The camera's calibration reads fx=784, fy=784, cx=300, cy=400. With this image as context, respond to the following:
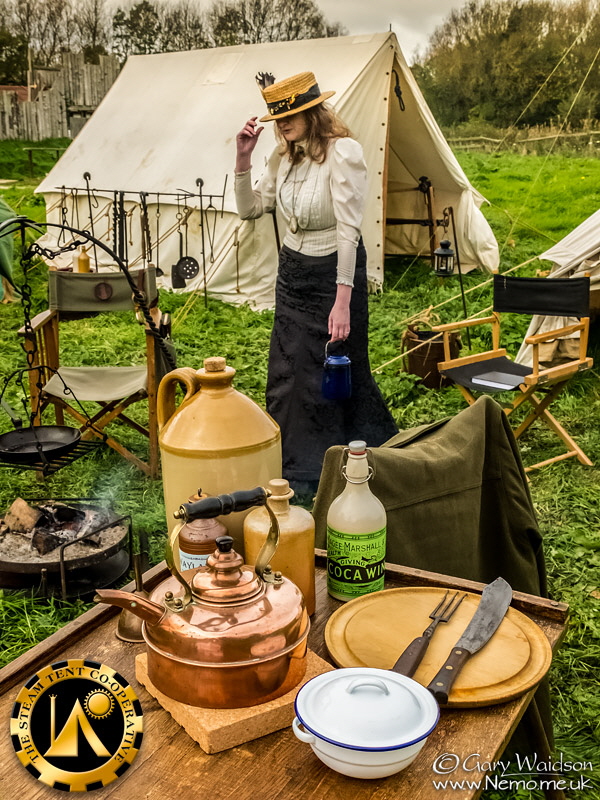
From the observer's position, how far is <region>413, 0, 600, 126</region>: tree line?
57.8 ft

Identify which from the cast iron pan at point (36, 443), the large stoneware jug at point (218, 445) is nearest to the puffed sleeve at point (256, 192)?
the cast iron pan at point (36, 443)

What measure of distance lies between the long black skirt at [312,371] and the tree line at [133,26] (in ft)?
55.4

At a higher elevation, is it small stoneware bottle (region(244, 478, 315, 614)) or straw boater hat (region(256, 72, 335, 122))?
straw boater hat (region(256, 72, 335, 122))

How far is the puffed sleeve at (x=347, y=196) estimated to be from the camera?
380 centimetres

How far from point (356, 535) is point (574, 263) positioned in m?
5.14

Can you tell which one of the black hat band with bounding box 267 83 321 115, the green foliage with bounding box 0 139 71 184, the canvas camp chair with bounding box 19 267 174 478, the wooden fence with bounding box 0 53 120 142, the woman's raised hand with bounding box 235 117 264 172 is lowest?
Answer: the canvas camp chair with bounding box 19 267 174 478

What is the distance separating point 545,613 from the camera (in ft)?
5.40

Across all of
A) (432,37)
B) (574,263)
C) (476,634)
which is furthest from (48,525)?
(432,37)

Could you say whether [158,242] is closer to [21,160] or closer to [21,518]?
[21,518]

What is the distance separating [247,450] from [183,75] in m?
10.2

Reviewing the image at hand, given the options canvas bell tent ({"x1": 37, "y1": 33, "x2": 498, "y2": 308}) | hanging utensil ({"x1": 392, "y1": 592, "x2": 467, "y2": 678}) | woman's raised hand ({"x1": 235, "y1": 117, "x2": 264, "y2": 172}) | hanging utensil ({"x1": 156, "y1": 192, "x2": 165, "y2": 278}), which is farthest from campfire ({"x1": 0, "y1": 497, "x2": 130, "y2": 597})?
hanging utensil ({"x1": 156, "y1": 192, "x2": 165, "y2": 278})

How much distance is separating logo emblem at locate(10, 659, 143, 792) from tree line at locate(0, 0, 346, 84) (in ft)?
65.8

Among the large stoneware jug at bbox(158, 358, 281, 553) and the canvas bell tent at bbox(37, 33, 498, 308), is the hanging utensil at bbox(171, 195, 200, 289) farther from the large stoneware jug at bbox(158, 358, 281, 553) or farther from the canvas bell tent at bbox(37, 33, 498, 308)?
the large stoneware jug at bbox(158, 358, 281, 553)

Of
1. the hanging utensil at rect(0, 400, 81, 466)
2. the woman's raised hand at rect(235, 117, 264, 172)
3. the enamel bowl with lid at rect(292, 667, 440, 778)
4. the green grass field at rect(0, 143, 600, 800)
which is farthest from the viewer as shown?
the woman's raised hand at rect(235, 117, 264, 172)
